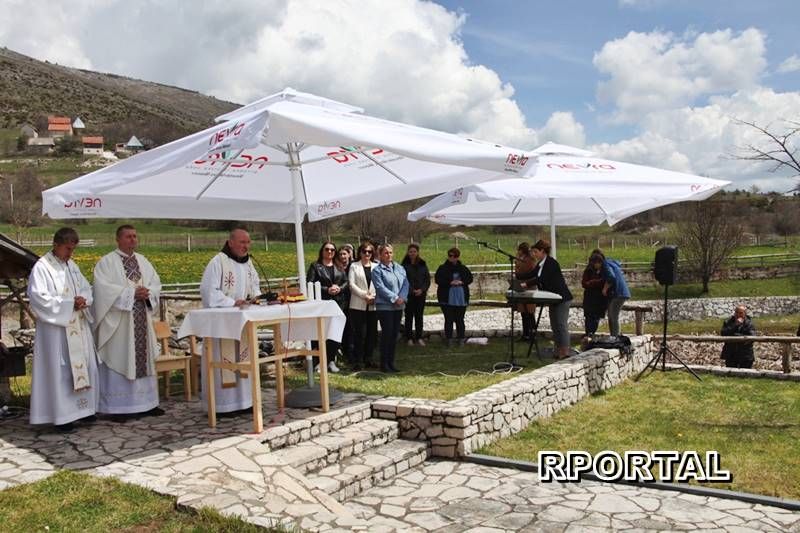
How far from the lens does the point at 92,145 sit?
300 feet

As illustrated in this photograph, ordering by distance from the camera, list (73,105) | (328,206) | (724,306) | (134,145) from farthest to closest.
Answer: (73,105) < (134,145) < (724,306) < (328,206)

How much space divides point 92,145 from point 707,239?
3185 inches

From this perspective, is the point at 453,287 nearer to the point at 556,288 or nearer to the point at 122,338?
the point at 556,288

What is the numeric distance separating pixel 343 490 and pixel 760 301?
27.6 m

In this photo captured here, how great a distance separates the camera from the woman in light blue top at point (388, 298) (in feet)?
30.4

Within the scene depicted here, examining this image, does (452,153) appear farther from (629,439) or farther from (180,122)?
(180,122)

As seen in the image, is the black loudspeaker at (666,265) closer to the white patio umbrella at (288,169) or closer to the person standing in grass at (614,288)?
the person standing in grass at (614,288)

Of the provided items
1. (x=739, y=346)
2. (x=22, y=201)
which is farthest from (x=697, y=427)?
(x=22, y=201)

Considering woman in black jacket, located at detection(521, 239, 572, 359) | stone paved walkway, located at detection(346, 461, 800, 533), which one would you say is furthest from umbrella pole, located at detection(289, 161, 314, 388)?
woman in black jacket, located at detection(521, 239, 572, 359)

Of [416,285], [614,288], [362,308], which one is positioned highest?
[416,285]

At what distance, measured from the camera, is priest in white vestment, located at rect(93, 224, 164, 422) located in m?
6.78

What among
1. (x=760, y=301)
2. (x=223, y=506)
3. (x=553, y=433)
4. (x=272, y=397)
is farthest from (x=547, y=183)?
(x=760, y=301)

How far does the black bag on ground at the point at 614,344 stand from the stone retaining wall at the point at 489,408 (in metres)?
1.04

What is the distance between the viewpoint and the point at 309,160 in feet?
26.1
